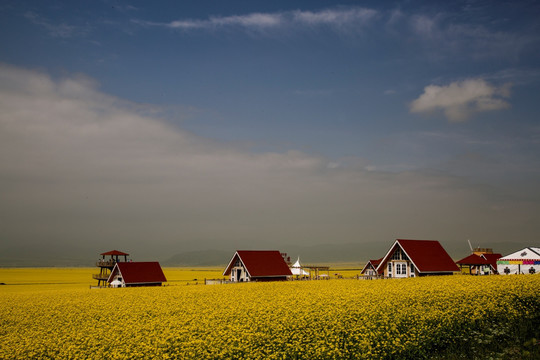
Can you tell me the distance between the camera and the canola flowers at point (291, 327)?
66.5 feet

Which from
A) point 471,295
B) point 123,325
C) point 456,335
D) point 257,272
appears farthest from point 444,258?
point 123,325

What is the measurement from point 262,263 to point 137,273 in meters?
19.0

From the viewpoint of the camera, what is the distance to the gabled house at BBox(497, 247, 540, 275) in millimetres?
72812

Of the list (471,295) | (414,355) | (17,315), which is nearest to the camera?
(414,355)

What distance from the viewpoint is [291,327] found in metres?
23.5

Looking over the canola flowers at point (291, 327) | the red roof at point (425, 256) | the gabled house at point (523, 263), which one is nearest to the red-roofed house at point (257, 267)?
the red roof at point (425, 256)

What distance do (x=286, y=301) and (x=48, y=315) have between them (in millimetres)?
18781

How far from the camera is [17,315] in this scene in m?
36.5

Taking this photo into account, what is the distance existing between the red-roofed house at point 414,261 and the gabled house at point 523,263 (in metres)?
16.8

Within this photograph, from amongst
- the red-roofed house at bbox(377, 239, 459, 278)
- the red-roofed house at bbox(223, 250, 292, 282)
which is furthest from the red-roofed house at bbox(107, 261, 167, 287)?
the red-roofed house at bbox(377, 239, 459, 278)

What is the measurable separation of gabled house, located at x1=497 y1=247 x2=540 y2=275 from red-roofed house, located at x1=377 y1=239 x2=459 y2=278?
16.8 meters

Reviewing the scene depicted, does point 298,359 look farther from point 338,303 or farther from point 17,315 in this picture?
point 17,315

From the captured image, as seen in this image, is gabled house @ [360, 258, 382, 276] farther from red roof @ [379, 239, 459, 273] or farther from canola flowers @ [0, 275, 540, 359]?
canola flowers @ [0, 275, 540, 359]

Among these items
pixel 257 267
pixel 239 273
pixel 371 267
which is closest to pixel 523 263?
pixel 371 267
